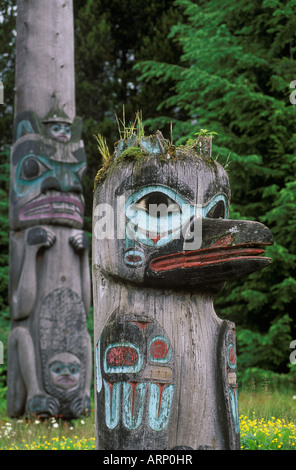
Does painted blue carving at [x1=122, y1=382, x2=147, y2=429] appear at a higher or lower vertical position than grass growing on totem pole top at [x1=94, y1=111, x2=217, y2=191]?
lower

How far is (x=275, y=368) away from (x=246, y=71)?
5.04 m

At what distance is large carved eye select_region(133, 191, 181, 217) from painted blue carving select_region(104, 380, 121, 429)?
3.22ft

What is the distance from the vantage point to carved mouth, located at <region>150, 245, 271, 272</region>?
130 inches

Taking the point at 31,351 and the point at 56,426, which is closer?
the point at 56,426

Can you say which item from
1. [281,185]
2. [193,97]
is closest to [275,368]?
[281,185]

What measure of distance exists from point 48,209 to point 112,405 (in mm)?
4270

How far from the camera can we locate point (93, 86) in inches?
537


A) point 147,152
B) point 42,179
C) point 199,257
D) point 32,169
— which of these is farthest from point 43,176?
point 199,257

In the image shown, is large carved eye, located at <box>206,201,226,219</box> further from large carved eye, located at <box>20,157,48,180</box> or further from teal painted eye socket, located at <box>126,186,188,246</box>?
large carved eye, located at <box>20,157,48,180</box>

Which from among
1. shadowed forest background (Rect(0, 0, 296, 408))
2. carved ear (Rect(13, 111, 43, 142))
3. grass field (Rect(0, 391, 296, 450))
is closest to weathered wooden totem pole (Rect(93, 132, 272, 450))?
grass field (Rect(0, 391, 296, 450))

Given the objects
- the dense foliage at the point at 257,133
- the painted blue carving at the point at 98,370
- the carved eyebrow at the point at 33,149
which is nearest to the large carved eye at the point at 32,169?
the carved eyebrow at the point at 33,149

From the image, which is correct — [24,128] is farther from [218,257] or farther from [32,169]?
[218,257]

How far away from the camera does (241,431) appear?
4746mm

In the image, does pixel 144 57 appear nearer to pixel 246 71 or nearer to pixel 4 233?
pixel 246 71
